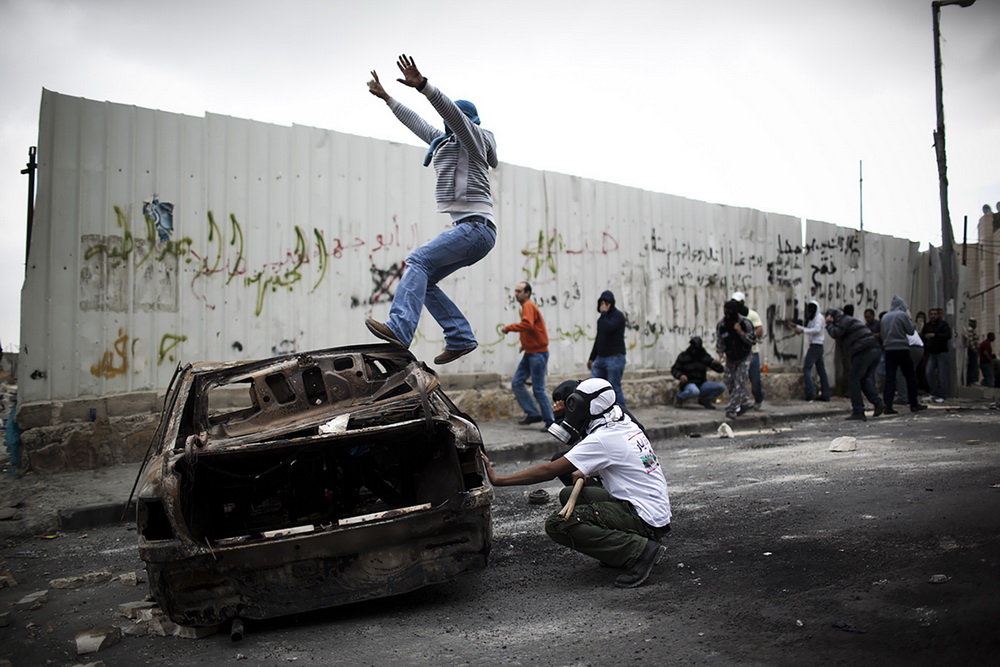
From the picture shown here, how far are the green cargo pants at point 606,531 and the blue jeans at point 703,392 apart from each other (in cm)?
905

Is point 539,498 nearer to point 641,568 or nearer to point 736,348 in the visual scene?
point 641,568

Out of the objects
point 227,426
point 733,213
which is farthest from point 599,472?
point 733,213

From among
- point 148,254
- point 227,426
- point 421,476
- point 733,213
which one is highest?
point 733,213

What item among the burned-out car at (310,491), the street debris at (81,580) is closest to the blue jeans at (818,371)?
the burned-out car at (310,491)

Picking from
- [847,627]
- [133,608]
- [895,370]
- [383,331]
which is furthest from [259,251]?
[895,370]

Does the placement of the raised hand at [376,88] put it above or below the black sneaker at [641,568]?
above

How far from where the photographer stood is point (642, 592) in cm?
390

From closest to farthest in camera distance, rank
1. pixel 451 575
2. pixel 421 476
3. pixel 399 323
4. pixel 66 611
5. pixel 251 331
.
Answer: pixel 451 575 < pixel 66 611 < pixel 421 476 < pixel 399 323 < pixel 251 331

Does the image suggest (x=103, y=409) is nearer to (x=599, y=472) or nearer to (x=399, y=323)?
(x=399, y=323)

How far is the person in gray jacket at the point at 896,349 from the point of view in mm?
12133

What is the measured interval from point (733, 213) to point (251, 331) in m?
10.1

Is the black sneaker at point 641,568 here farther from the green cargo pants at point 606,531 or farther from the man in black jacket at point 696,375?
the man in black jacket at point 696,375

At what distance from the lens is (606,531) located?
409cm

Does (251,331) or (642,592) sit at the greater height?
(251,331)
